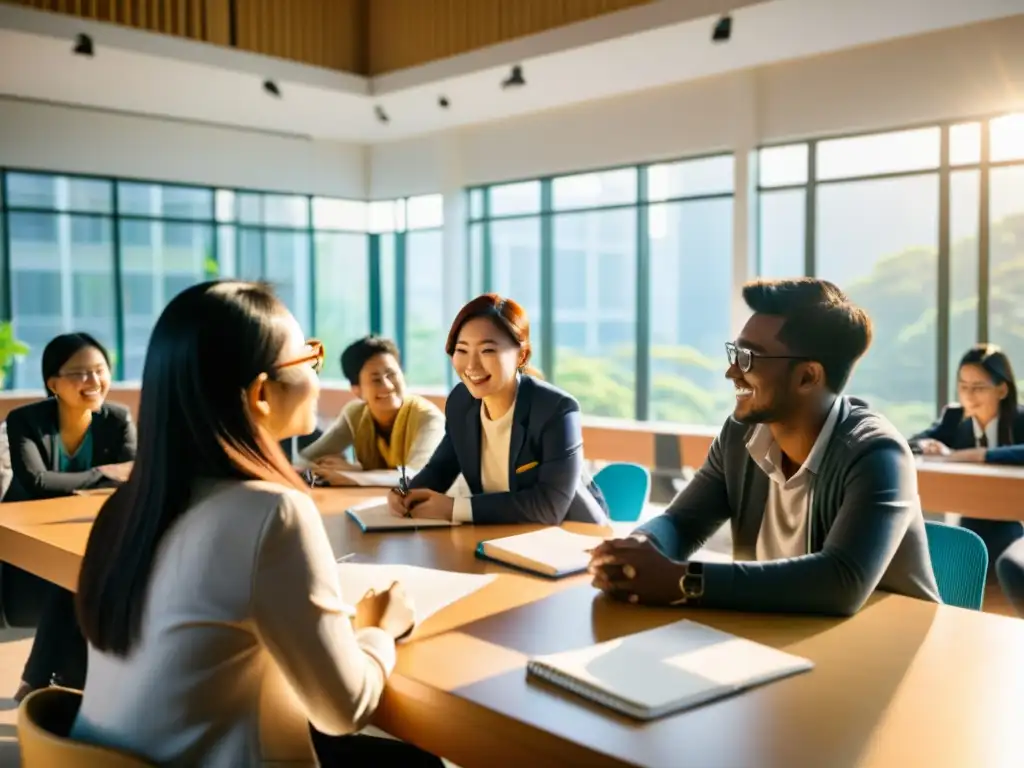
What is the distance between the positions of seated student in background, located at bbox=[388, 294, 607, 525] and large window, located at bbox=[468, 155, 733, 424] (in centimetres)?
745

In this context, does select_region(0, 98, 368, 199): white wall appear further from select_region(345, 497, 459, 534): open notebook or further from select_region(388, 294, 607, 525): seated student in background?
select_region(345, 497, 459, 534): open notebook

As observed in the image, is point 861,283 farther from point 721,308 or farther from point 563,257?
point 563,257

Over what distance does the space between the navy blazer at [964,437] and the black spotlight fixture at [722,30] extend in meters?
3.36

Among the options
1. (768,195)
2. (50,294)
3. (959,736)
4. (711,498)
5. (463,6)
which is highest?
(463,6)

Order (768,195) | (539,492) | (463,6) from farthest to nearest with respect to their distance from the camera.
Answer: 1. (768,195)
2. (463,6)
3. (539,492)

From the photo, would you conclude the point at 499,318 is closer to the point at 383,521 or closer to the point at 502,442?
the point at 502,442

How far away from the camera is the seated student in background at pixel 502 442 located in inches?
110

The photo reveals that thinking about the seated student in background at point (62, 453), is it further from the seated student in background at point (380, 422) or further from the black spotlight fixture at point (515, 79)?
the black spotlight fixture at point (515, 79)

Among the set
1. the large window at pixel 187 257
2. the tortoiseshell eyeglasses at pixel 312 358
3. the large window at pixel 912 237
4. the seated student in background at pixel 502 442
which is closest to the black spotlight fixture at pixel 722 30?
the large window at pixel 912 237

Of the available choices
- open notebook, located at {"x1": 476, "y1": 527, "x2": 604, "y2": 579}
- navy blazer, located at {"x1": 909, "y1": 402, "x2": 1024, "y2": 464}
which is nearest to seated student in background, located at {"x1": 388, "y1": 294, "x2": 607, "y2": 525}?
open notebook, located at {"x1": 476, "y1": 527, "x2": 604, "y2": 579}

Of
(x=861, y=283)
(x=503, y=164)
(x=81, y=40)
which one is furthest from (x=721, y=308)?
(x=81, y=40)

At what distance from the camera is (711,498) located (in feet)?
7.86

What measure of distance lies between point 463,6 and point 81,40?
10.3 feet

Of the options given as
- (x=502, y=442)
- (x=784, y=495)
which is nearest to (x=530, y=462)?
(x=502, y=442)
